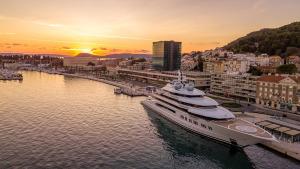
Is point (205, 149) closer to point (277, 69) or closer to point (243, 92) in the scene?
point (243, 92)

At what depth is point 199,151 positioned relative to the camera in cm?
4459

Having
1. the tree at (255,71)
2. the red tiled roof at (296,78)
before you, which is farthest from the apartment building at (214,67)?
the red tiled roof at (296,78)

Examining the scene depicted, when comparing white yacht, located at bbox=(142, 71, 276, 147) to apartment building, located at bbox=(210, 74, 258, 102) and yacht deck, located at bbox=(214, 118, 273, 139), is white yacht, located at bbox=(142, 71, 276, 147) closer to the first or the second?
yacht deck, located at bbox=(214, 118, 273, 139)

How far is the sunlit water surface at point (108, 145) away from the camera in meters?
38.4

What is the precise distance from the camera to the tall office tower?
17912 centimetres

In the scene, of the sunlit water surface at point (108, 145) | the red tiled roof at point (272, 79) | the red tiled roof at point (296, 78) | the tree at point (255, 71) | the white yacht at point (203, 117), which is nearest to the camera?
the sunlit water surface at point (108, 145)

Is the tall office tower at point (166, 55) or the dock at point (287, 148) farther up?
the tall office tower at point (166, 55)

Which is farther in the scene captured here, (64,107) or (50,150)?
(64,107)

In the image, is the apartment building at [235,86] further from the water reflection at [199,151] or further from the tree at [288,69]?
the water reflection at [199,151]

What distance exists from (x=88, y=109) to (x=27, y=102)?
2062 centimetres

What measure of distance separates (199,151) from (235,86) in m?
50.5

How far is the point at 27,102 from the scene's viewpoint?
264ft

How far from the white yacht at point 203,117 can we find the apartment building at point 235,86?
2841 cm

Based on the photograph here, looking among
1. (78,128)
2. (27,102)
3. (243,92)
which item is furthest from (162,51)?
(78,128)
